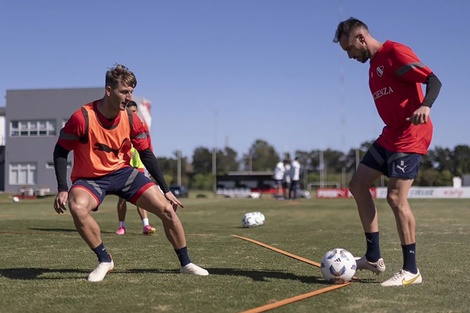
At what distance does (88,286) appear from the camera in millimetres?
5270

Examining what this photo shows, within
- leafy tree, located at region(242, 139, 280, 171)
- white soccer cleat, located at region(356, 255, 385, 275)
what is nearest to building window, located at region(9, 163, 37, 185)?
white soccer cleat, located at region(356, 255, 385, 275)

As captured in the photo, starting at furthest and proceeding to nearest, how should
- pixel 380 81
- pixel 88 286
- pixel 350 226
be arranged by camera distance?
pixel 350 226, pixel 380 81, pixel 88 286

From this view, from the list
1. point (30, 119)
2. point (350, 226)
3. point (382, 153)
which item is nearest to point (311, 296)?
point (382, 153)

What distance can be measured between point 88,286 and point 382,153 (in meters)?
2.92

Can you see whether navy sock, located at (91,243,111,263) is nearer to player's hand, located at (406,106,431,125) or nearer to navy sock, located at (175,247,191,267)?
navy sock, located at (175,247,191,267)

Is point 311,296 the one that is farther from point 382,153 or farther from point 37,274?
point 37,274

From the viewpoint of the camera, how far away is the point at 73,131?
18.6 feet

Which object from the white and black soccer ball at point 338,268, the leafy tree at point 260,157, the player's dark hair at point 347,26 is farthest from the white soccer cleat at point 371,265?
the leafy tree at point 260,157

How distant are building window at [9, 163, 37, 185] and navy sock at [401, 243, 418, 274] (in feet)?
159

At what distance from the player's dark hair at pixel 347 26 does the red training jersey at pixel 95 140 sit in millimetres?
2146

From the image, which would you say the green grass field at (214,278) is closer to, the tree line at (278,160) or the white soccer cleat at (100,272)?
the white soccer cleat at (100,272)

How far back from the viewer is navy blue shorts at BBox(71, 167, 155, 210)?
5.79 metres

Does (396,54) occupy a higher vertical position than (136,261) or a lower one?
higher

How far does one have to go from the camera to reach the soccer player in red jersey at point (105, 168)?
5.64 meters
